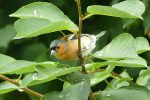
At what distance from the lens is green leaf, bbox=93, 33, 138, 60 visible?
3.10ft

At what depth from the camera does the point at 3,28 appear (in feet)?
7.48

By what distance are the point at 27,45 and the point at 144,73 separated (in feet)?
4.09

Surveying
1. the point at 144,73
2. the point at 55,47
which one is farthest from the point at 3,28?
the point at 144,73

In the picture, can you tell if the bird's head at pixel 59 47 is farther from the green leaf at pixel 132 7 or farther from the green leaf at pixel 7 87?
the green leaf at pixel 132 7

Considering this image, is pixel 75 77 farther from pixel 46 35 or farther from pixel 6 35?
pixel 46 35

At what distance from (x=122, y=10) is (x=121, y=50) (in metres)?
0.08

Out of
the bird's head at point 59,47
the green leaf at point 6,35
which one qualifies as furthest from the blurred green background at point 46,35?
the bird's head at point 59,47

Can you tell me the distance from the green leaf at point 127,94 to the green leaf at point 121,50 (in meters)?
0.13

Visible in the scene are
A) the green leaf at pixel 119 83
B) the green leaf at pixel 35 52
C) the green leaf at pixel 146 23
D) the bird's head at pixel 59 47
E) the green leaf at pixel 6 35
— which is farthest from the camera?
the green leaf at pixel 35 52

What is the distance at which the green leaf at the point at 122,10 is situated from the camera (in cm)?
93

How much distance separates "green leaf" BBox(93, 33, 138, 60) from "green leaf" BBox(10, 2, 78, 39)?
0.08 metres

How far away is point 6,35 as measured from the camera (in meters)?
2.19

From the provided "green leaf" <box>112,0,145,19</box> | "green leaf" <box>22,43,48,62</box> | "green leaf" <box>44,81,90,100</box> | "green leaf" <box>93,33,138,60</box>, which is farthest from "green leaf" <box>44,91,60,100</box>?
"green leaf" <box>22,43,48,62</box>

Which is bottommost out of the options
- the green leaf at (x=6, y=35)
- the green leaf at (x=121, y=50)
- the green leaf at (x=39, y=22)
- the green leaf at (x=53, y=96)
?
the green leaf at (x=6, y=35)
